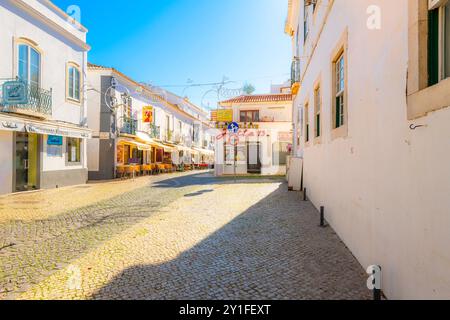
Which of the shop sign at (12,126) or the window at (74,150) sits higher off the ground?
the shop sign at (12,126)

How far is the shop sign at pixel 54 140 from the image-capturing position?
1307 centimetres

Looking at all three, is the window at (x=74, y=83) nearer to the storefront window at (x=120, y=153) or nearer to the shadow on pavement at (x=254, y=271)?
the storefront window at (x=120, y=153)

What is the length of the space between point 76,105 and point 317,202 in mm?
13575

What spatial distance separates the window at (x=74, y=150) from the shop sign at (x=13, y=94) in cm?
437

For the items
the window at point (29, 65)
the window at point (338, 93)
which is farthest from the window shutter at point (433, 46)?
the window at point (29, 65)

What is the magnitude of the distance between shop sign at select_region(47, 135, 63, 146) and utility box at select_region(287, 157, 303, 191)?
1142 cm

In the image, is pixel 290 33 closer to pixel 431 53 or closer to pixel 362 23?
pixel 362 23

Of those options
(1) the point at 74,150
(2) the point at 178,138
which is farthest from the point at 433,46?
(2) the point at 178,138

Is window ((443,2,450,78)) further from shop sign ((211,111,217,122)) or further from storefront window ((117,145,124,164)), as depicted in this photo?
shop sign ((211,111,217,122))

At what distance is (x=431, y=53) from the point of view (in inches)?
91.7

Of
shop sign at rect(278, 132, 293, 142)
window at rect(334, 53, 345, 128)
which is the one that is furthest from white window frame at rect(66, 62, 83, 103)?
shop sign at rect(278, 132, 293, 142)

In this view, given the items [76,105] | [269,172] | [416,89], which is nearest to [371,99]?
[416,89]

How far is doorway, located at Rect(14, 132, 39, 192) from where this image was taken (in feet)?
39.4

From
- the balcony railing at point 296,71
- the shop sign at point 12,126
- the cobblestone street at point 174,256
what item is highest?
the balcony railing at point 296,71
